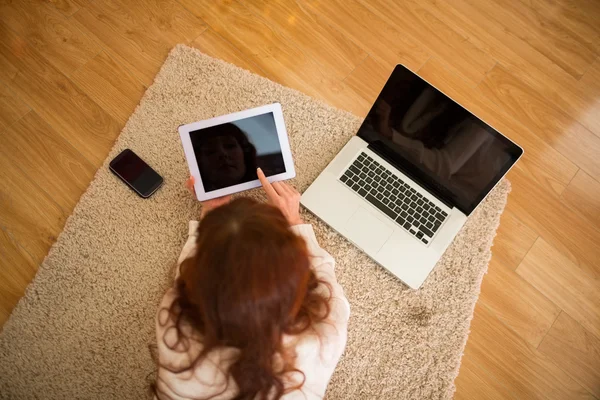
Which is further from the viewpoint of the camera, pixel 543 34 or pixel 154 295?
pixel 543 34

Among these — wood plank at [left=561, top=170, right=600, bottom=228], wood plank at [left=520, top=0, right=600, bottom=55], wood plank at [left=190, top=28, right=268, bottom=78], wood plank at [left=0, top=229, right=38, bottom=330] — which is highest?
wood plank at [left=190, top=28, right=268, bottom=78]

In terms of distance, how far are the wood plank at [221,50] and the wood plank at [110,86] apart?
0.23 meters

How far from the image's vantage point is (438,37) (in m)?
1.40

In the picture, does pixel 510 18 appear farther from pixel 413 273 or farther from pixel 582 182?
pixel 413 273

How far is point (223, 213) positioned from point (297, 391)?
1.22 feet

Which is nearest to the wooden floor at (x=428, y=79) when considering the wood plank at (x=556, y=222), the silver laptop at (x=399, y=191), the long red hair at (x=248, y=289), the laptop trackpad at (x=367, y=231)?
the wood plank at (x=556, y=222)

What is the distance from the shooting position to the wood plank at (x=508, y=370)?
1.15m

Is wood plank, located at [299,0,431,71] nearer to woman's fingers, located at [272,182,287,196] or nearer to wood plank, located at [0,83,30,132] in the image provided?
woman's fingers, located at [272,182,287,196]

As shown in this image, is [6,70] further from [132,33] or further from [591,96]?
[591,96]

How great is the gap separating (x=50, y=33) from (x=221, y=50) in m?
0.54

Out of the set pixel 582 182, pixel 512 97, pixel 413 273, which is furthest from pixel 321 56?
pixel 582 182

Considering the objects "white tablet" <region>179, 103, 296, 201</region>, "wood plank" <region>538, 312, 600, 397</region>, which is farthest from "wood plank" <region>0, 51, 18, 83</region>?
"wood plank" <region>538, 312, 600, 397</region>

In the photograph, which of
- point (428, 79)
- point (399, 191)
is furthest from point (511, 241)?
point (428, 79)

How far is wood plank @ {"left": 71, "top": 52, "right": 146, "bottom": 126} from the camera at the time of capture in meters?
1.29
